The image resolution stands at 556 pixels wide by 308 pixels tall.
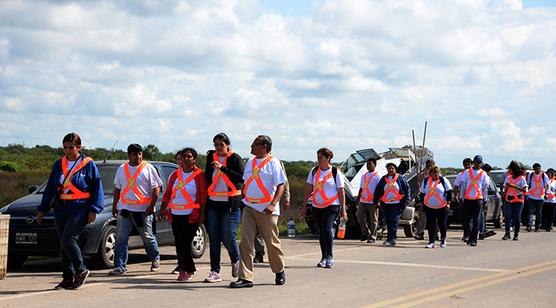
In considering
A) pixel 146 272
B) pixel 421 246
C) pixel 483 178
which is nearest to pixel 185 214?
pixel 146 272

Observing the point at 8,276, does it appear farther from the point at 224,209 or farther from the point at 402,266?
the point at 402,266

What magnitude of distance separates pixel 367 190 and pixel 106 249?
7.59 m

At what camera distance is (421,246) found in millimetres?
17500

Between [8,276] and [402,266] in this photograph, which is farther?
[402,266]

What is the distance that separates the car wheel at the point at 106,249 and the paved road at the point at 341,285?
34 centimetres

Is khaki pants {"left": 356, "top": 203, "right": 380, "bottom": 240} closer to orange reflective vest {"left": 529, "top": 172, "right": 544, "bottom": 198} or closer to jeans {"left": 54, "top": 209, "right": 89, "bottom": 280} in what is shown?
orange reflective vest {"left": 529, "top": 172, "right": 544, "bottom": 198}

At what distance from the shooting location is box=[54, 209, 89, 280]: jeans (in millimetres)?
9938

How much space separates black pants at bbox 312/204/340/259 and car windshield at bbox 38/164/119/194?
3.39 metres

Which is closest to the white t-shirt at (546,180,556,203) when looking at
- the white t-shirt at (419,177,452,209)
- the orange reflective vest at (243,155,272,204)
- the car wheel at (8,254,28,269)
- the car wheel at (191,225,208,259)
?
the white t-shirt at (419,177,452,209)

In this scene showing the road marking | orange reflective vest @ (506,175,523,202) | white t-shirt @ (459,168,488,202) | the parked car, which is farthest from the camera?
orange reflective vest @ (506,175,523,202)

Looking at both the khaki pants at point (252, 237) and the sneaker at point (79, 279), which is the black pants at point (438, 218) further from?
the sneaker at point (79, 279)

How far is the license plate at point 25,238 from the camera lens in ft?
40.3

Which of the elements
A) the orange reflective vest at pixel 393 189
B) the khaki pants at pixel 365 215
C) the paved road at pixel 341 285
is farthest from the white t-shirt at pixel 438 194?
the paved road at pixel 341 285

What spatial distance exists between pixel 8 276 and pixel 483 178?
34.5ft
